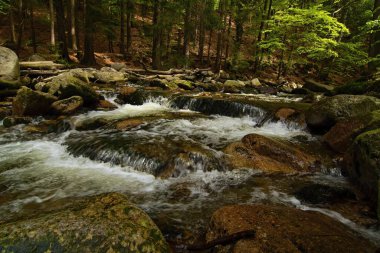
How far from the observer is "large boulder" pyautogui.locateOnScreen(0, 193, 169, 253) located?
8.11 ft

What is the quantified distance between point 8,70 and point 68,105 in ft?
12.0

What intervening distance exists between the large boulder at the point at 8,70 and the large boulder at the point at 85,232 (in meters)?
10.6

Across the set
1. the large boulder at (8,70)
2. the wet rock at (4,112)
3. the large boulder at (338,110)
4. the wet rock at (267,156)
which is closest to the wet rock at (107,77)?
the large boulder at (8,70)

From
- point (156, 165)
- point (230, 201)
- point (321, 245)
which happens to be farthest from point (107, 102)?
point (321, 245)

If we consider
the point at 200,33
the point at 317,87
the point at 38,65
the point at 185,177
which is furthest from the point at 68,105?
the point at 200,33

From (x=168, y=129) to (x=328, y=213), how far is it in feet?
16.8

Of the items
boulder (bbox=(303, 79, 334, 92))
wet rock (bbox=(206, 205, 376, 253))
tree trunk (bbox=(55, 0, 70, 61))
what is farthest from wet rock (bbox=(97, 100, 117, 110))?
boulder (bbox=(303, 79, 334, 92))

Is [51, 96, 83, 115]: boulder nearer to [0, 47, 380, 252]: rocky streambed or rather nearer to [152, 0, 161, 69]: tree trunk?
[0, 47, 380, 252]: rocky streambed

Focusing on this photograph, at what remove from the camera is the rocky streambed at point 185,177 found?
2.91m

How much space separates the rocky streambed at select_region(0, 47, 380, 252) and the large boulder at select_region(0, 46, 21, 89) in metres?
1.51

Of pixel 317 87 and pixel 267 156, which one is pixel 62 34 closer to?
pixel 317 87

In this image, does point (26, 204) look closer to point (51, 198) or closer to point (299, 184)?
point (51, 198)

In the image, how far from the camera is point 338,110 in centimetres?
827

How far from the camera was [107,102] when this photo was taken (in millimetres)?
11750
